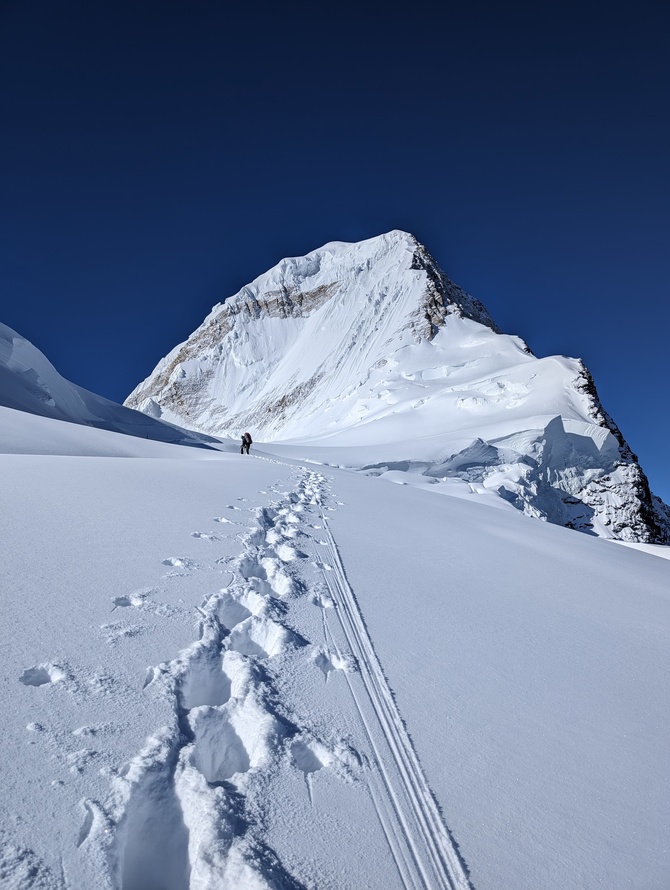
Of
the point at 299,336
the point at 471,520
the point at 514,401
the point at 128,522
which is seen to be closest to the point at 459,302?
the point at 299,336

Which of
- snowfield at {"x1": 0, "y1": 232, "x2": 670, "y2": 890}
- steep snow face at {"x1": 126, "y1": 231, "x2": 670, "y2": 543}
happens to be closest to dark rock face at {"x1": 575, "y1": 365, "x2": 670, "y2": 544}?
steep snow face at {"x1": 126, "y1": 231, "x2": 670, "y2": 543}

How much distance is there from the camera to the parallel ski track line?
1491mm

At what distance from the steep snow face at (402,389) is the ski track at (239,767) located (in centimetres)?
1305

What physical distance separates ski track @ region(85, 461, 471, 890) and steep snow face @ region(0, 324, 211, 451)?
1589 cm

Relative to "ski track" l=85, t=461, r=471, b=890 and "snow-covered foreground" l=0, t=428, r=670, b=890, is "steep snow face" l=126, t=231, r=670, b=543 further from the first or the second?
"ski track" l=85, t=461, r=471, b=890

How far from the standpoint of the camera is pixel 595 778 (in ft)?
6.35

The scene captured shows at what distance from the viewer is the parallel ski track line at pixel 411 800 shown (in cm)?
149

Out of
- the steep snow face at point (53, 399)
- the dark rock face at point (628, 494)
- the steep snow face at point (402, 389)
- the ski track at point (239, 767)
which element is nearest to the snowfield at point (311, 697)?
the ski track at point (239, 767)

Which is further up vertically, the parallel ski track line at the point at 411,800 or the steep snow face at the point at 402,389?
the steep snow face at the point at 402,389

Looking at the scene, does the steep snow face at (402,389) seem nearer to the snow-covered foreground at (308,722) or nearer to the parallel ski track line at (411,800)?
the snow-covered foreground at (308,722)

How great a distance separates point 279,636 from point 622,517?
31.0m

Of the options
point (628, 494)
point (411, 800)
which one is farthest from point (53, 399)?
point (628, 494)

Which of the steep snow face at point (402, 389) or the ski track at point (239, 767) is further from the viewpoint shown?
the steep snow face at point (402, 389)

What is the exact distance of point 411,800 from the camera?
5.66 ft
